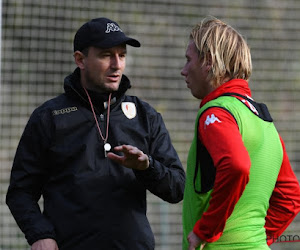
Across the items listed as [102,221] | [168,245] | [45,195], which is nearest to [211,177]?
[102,221]

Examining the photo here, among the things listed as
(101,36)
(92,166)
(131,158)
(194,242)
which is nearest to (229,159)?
(194,242)

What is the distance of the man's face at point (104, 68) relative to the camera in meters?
3.70

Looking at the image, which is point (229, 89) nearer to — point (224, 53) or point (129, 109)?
point (224, 53)

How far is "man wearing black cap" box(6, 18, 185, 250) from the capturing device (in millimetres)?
3518

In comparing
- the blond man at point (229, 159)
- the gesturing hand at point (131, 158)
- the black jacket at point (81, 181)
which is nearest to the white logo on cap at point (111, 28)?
the black jacket at point (81, 181)

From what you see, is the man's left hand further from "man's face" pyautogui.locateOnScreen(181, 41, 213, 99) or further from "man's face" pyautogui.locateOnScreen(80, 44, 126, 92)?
"man's face" pyautogui.locateOnScreen(80, 44, 126, 92)

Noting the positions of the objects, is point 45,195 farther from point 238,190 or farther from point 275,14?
point 275,14

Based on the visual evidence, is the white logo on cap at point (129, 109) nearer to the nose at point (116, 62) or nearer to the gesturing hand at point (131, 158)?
the nose at point (116, 62)

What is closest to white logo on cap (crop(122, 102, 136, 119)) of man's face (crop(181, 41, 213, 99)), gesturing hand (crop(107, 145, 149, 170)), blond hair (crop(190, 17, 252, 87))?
gesturing hand (crop(107, 145, 149, 170))

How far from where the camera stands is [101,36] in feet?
12.1

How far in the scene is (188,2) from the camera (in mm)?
7594

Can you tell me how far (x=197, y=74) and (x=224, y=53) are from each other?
0.46 feet

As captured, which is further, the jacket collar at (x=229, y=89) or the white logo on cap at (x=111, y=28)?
the white logo on cap at (x=111, y=28)

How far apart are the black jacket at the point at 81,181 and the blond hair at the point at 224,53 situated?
0.61 m
